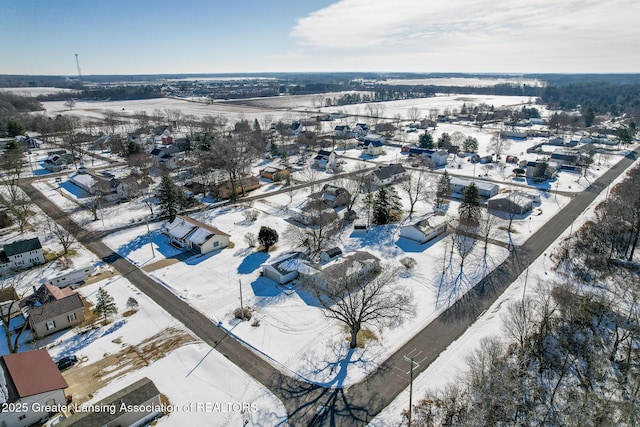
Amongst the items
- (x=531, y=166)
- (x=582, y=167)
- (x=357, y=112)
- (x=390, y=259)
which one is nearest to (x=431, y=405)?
(x=390, y=259)

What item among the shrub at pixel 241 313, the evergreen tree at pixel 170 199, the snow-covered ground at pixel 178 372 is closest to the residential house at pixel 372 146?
the evergreen tree at pixel 170 199

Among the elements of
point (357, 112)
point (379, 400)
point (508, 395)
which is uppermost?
point (357, 112)

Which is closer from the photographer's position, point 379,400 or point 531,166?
point 379,400

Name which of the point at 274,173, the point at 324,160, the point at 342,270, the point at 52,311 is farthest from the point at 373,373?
the point at 324,160

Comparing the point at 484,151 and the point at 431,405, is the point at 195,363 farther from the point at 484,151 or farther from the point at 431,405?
the point at 484,151

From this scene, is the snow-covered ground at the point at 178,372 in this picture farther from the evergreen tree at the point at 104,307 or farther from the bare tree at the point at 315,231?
the bare tree at the point at 315,231

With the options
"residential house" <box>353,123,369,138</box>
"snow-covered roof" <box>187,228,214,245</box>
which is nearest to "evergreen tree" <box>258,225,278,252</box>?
"snow-covered roof" <box>187,228,214,245</box>
